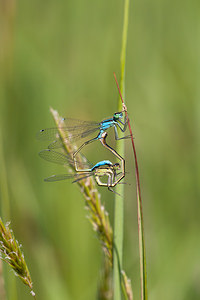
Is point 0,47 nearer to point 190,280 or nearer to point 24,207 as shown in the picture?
point 24,207

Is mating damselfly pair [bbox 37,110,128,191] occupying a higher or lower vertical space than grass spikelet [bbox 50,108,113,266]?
higher

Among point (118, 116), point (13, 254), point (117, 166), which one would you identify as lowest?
point (13, 254)

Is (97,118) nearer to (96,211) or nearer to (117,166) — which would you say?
(117,166)

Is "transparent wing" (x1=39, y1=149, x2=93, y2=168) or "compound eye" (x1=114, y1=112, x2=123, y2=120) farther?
"compound eye" (x1=114, y1=112, x2=123, y2=120)

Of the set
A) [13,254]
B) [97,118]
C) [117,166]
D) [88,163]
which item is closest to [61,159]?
[88,163]

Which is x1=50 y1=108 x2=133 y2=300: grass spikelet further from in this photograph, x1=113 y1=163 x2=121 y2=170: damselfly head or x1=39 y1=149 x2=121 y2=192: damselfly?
x1=113 y1=163 x2=121 y2=170: damselfly head

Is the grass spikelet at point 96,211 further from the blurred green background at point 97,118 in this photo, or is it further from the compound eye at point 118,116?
the blurred green background at point 97,118

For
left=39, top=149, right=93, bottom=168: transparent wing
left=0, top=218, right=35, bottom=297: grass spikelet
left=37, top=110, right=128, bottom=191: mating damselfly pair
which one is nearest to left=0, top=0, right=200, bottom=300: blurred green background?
left=39, top=149, right=93, bottom=168: transparent wing

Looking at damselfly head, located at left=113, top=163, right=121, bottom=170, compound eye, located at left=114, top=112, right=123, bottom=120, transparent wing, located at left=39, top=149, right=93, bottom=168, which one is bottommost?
damselfly head, located at left=113, top=163, right=121, bottom=170

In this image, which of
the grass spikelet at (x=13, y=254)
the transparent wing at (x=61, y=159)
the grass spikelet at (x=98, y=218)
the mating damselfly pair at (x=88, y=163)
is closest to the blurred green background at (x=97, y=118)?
the transparent wing at (x=61, y=159)
